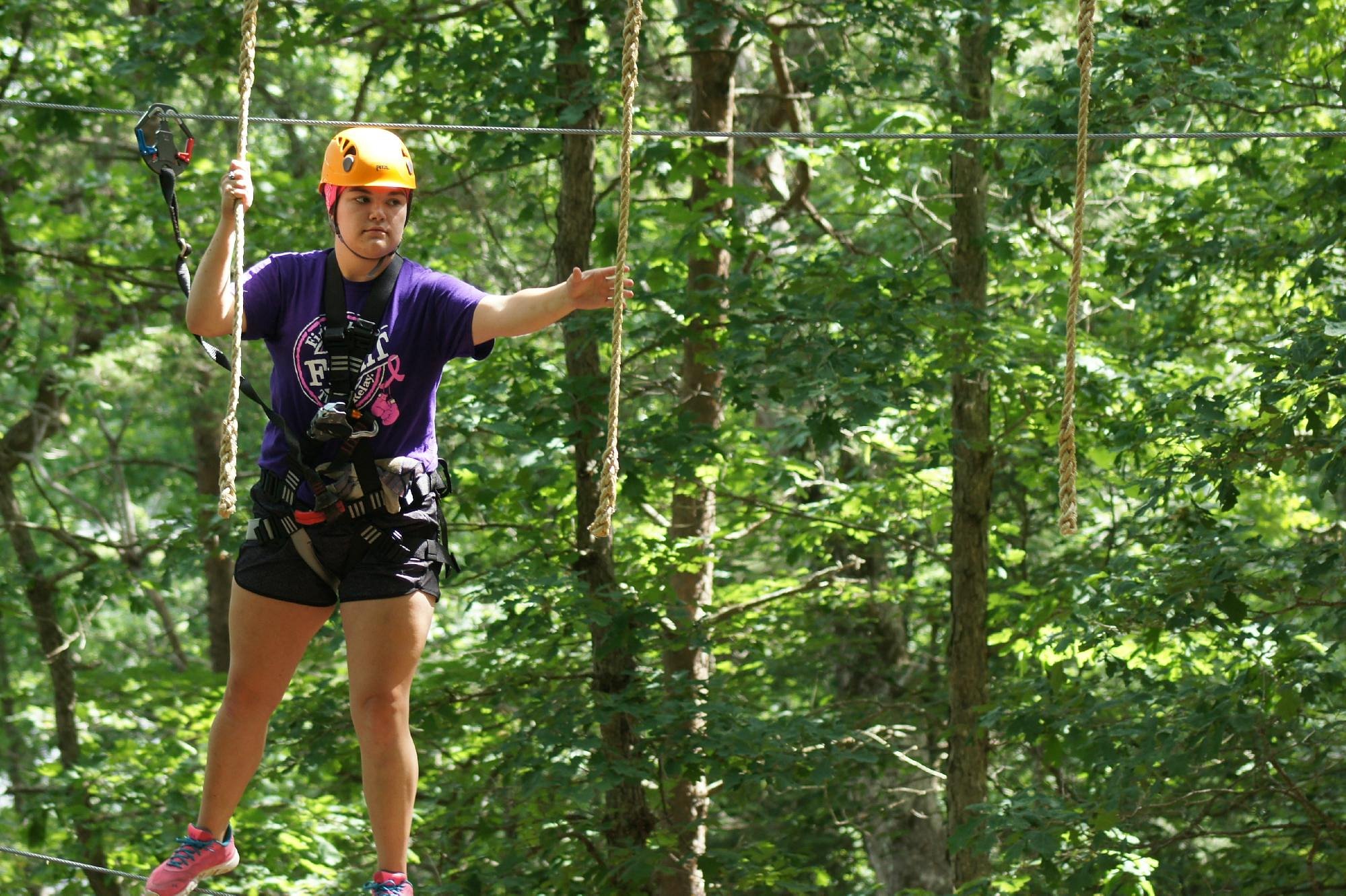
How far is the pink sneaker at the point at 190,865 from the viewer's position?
8.90 feet

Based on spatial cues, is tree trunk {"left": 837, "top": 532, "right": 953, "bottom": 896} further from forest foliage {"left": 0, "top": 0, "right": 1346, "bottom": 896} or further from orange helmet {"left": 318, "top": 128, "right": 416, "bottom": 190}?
orange helmet {"left": 318, "top": 128, "right": 416, "bottom": 190}

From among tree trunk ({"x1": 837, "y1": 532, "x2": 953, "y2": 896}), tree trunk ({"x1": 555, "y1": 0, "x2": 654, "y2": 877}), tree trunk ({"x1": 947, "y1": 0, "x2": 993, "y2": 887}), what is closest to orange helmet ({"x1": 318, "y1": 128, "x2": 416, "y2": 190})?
tree trunk ({"x1": 555, "y1": 0, "x2": 654, "y2": 877})

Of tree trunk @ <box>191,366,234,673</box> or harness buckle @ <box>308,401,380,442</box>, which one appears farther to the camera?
tree trunk @ <box>191,366,234,673</box>

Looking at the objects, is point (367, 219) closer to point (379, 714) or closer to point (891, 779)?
point (379, 714)

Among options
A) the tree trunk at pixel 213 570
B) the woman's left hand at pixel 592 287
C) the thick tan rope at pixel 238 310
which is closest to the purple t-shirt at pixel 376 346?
the thick tan rope at pixel 238 310

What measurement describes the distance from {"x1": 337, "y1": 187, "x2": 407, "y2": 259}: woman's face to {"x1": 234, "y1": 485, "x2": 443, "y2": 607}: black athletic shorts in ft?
1.59

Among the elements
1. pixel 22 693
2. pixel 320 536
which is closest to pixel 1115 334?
pixel 320 536

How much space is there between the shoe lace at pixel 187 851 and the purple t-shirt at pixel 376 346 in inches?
29.9

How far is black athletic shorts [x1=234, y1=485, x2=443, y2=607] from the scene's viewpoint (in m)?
2.59

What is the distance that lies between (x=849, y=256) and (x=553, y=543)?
186 cm

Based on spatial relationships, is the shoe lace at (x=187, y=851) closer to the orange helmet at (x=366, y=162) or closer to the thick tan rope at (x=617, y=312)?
the thick tan rope at (x=617, y=312)

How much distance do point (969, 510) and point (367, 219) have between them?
3796mm

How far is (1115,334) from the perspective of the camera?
23.5 feet

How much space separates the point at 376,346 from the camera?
2.60 m
